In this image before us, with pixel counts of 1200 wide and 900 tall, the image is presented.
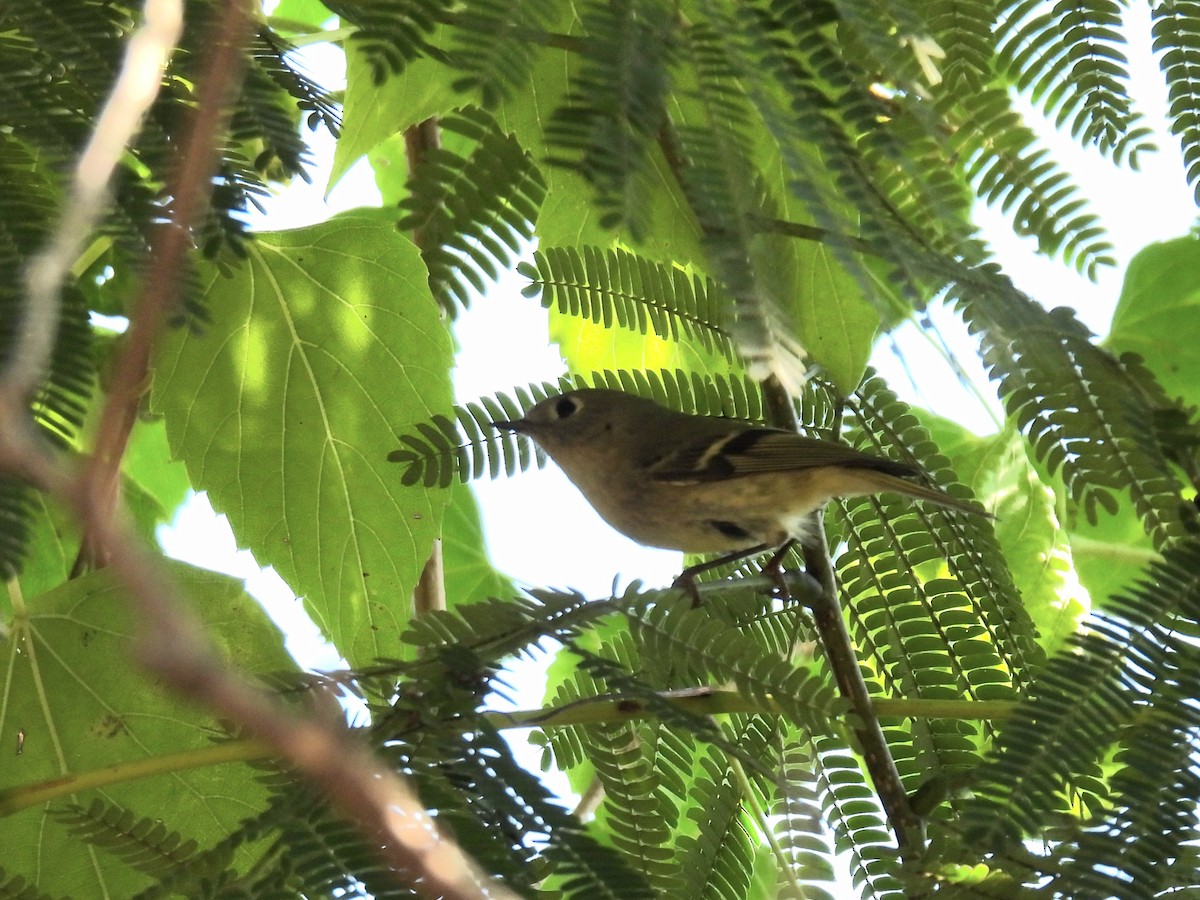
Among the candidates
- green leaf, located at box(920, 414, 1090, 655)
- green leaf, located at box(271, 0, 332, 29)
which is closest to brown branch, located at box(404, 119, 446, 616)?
green leaf, located at box(920, 414, 1090, 655)

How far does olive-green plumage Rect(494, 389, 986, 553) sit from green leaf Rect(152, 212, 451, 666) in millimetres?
220

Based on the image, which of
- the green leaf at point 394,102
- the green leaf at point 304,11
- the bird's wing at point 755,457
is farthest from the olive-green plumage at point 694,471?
the green leaf at point 304,11

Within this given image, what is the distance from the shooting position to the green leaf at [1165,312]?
258 cm

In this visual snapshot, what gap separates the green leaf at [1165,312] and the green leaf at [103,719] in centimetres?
190

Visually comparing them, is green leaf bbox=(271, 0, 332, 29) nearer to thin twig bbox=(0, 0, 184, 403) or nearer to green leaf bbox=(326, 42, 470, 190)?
green leaf bbox=(326, 42, 470, 190)

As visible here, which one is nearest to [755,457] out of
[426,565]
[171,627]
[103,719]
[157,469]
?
[426,565]

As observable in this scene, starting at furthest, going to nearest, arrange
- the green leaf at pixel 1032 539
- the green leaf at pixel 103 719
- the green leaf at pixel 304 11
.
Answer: the green leaf at pixel 304 11, the green leaf at pixel 1032 539, the green leaf at pixel 103 719

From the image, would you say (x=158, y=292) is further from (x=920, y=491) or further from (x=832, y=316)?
(x=920, y=491)

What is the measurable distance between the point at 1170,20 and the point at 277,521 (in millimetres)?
1301

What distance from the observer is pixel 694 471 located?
2127 millimetres

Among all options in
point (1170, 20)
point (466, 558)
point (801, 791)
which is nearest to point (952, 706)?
point (801, 791)

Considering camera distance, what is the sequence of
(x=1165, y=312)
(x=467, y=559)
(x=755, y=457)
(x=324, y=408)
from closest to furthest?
(x=324, y=408) → (x=755, y=457) → (x=1165, y=312) → (x=467, y=559)

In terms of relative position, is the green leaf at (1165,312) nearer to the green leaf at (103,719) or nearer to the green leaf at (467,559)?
the green leaf at (467,559)

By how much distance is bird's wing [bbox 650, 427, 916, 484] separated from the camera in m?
1.68
